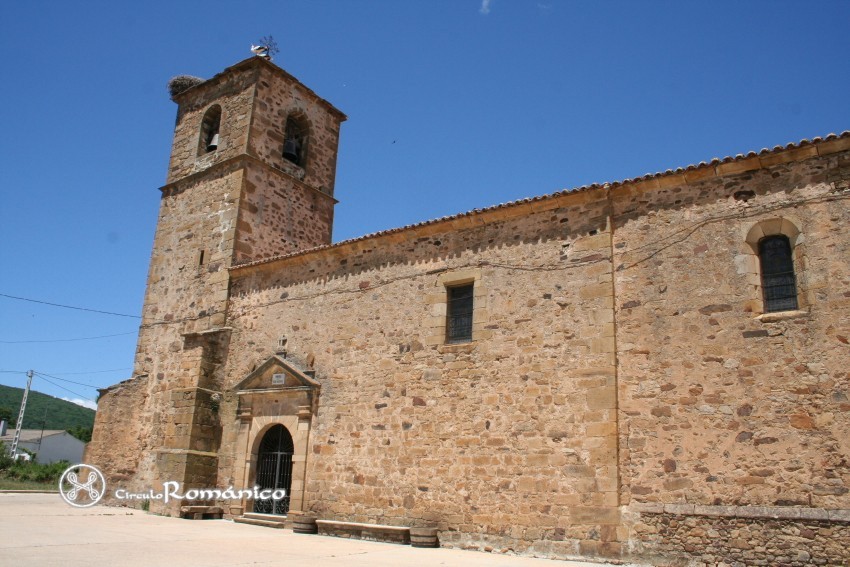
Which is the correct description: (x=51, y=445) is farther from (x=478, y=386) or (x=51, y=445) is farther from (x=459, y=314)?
(x=478, y=386)

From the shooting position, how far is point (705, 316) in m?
8.43

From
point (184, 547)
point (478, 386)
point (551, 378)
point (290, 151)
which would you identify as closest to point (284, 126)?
point (290, 151)

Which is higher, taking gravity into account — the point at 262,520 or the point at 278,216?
the point at 278,216

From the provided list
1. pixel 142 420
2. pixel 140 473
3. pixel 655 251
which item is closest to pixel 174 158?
pixel 142 420

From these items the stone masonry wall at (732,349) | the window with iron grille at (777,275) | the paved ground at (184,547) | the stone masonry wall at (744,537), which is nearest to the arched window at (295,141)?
the paved ground at (184,547)

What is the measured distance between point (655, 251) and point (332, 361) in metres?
5.98

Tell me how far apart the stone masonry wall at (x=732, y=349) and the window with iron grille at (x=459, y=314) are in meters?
2.51

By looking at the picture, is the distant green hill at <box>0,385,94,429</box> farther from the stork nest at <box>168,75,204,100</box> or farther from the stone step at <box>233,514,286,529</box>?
the stone step at <box>233,514,286,529</box>

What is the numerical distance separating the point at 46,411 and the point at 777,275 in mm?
73375

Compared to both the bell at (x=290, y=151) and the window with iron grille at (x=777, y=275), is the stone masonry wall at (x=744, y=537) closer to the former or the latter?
the window with iron grille at (x=777, y=275)

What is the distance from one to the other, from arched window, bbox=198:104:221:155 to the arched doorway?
781 cm

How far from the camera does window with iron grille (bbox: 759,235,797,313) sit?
814 centimetres

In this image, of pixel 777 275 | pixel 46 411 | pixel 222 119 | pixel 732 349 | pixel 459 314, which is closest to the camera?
pixel 732 349

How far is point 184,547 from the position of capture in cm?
798
